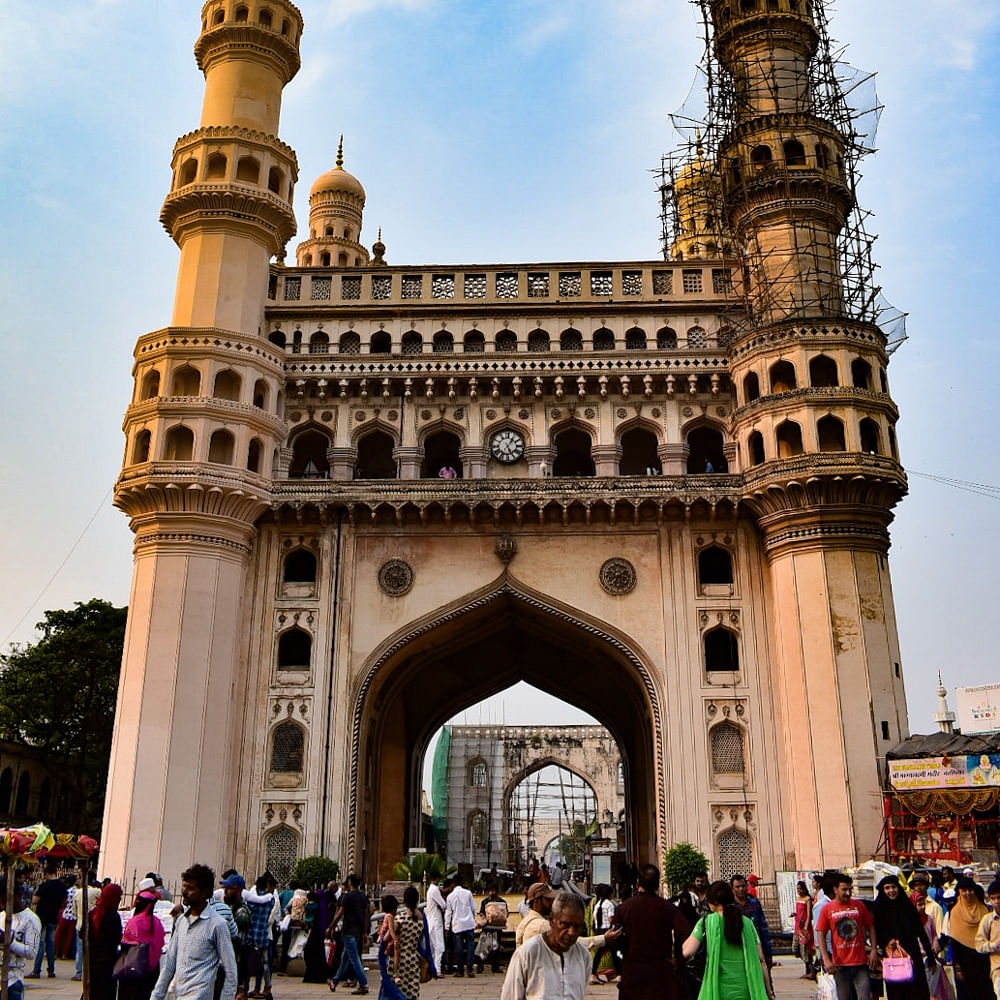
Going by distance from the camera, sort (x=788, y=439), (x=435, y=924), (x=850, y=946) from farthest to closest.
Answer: (x=788, y=439)
(x=435, y=924)
(x=850, y=946)

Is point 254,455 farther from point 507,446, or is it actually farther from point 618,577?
point 618,577

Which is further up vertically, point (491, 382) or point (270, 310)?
point (270, 310)

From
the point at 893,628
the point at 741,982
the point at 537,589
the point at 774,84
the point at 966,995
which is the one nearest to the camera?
the point at 741,982

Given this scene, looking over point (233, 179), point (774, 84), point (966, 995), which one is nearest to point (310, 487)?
point (233, 179)

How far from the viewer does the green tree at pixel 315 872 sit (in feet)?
74.1

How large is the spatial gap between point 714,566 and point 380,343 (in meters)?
10.3

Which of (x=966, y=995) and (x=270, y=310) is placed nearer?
(x=966, y=995)

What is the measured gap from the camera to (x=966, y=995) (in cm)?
1001

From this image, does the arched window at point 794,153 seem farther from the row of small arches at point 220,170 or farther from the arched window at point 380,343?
the row of small arches at point 220,170

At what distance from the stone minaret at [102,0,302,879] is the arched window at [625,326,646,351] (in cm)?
890

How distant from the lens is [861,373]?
25969mm

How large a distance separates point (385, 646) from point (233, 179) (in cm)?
1273

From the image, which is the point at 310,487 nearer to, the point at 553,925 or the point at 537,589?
the point at 537,589

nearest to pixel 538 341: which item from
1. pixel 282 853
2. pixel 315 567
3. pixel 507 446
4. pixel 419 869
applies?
pixel 507 446
